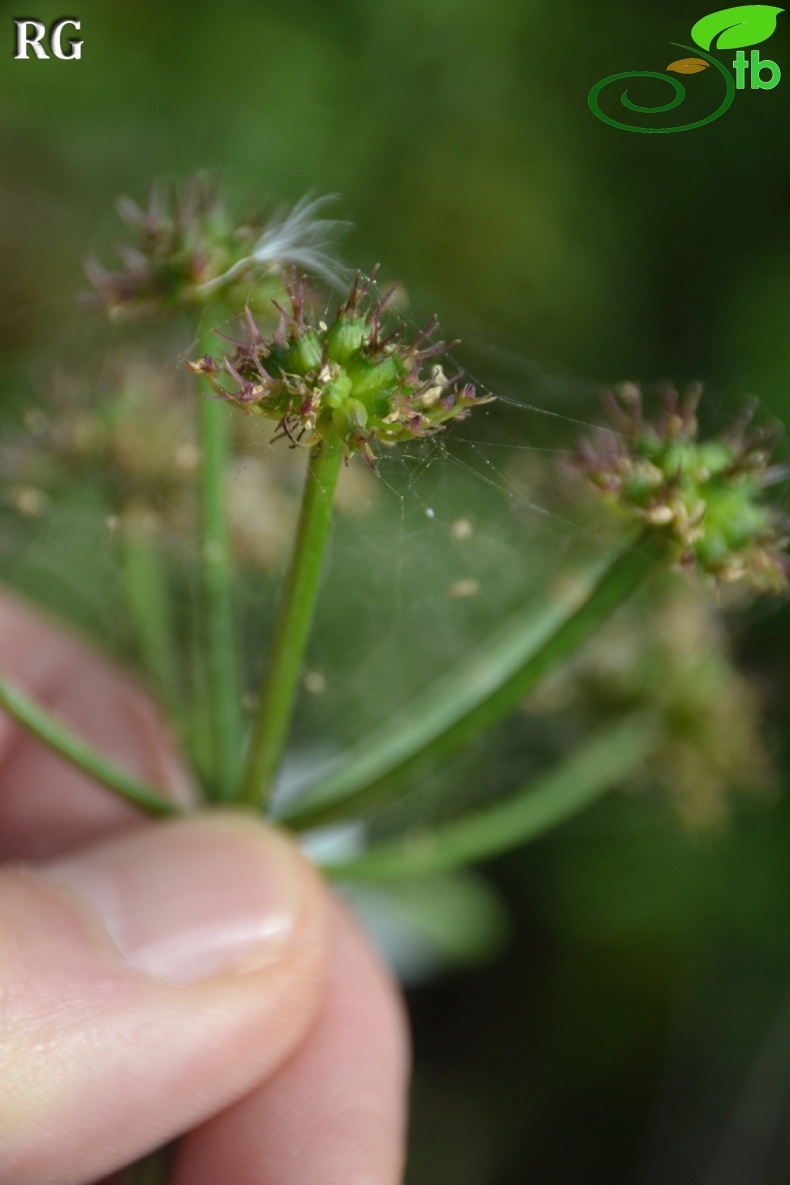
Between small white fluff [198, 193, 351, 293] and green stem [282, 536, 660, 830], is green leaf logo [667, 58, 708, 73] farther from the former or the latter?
green stem [282, 536, 660, 830]

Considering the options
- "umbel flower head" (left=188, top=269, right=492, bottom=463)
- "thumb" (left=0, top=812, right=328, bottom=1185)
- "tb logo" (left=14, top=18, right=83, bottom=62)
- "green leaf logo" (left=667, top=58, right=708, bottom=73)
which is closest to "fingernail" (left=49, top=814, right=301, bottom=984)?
"thumb" (left=0, top=812, right=328, bottom=1185)

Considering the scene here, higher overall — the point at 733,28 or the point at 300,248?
the point at 733,28

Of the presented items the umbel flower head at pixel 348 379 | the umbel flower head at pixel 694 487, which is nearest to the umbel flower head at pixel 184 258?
the umbel flower head at pixel 348 379

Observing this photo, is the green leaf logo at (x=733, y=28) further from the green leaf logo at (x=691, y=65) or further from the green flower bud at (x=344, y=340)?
the green flower bud at (x=344, y=340)

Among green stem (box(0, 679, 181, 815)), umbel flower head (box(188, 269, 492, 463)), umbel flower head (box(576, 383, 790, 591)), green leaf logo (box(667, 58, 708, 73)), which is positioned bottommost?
green stem (box(0, 679, 181, 815))

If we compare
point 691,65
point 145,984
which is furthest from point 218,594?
point 691,65

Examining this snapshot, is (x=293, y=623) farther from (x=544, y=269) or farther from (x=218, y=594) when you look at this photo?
(x=544, y=269)
